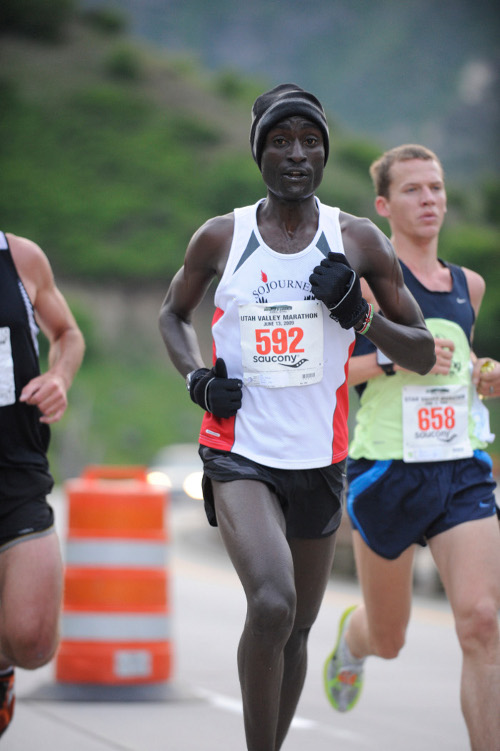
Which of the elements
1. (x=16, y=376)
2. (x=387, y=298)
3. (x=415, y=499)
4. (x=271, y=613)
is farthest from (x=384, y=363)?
(x=271, y=613)

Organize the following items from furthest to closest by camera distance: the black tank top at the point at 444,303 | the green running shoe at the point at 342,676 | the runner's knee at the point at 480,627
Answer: the green running shoe at the point at 342,676 → the black tank top at the point at 444,303 → the runner's knee at the point at 480,627

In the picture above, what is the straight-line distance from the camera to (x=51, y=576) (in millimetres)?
4652

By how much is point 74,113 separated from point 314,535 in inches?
3990

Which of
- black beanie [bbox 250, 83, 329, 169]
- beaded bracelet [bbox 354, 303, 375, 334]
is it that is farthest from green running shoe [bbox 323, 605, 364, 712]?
black beanie [bbox 250, 83, 329, 169]

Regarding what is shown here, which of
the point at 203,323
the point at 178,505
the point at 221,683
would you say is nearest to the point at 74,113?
the point at 203,323

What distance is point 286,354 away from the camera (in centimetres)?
393

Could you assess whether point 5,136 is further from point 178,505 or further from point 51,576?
point 51,576

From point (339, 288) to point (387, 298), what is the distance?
428 millimetres

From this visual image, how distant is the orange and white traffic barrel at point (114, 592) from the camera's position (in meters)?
6.45

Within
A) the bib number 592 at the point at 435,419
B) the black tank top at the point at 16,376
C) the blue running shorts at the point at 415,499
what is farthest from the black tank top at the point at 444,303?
the black tank top at the point at 16,376

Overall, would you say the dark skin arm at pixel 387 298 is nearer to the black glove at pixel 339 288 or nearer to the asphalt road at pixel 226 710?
the black glove at pixel 339 288

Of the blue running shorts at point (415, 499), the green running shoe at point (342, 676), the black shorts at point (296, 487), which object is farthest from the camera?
the green running shoe at point (342, 676)

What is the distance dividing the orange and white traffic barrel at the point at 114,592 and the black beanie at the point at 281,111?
9.47 feet

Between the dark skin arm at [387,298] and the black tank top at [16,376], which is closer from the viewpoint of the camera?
the dark skin arm at [387,298]
